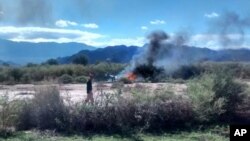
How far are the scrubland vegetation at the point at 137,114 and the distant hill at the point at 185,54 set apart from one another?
672 centimetres

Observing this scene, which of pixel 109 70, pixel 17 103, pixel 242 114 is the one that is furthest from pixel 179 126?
pixel 109 70

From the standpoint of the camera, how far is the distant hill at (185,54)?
59.9 m

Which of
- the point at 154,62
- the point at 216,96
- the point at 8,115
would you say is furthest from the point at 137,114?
the point at 154,62

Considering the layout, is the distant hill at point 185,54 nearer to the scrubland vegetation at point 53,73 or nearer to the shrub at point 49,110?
the scrubland vegetation at point 53,73

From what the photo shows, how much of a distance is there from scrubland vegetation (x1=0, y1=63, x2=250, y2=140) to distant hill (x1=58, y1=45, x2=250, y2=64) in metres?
6.72

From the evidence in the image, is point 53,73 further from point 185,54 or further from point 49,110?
point 49,110

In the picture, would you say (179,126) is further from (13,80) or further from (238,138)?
(13,80)

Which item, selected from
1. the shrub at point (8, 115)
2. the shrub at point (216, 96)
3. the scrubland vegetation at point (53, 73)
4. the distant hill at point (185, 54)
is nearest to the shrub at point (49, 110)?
the shrub at point (8, 115)

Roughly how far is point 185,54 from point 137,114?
155 feet

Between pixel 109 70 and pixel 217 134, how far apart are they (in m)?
51.1

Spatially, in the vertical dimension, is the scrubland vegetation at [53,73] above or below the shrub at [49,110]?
above

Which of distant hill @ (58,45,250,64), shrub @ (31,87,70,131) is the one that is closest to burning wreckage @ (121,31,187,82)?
distant hill @ (58,45,250,64)

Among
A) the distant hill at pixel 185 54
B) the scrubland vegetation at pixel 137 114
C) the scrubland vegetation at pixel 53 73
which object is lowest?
the scrubland vegetation at pixel 137 114

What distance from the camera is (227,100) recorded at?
742 inches
